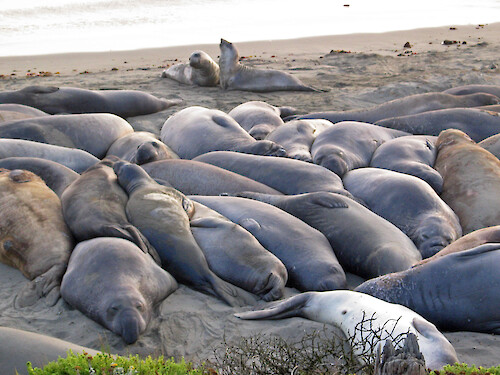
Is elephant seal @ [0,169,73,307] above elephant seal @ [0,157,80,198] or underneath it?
underneath

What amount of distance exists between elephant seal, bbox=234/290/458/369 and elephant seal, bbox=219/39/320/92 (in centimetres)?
706

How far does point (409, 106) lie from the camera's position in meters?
8.60

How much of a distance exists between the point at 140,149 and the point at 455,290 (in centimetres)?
352

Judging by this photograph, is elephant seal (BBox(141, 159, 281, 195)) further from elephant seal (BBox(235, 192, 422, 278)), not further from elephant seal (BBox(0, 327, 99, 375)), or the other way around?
elephant seal (BBox(0, 327, 99, 375))

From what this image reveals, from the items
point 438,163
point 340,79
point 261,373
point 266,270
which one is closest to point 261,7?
point 340,79

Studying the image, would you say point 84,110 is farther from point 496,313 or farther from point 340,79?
point 496,313

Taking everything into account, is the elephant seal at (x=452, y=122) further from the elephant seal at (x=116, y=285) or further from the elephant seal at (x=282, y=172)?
the elephant seal at (x=116, y=285)

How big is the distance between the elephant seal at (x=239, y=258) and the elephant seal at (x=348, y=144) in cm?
188

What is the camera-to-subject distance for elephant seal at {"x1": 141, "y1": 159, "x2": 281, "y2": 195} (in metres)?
5.95

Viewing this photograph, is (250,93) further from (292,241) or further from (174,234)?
(174,234)

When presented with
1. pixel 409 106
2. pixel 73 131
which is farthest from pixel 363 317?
pixel 409 106

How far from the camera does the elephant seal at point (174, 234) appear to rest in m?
4.59

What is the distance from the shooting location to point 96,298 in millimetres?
4098

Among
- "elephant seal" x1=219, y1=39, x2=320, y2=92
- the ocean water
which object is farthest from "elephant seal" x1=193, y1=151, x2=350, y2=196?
the ocean water
